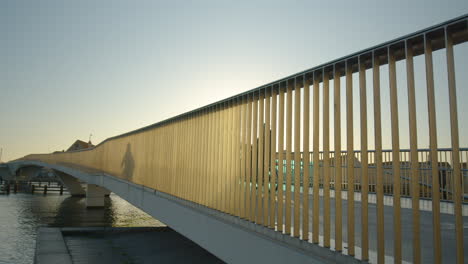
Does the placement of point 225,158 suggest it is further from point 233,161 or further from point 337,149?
point 337,149

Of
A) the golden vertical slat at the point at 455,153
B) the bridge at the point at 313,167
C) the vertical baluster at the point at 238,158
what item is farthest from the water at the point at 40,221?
the golden vertical slat at the point at 455,153

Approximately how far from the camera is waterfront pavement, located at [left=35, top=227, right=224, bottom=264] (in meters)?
15.1

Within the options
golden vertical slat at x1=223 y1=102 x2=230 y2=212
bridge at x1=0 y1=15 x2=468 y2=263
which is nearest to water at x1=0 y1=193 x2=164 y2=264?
bridge at x1=0 y1=15 x2=468 y2=263

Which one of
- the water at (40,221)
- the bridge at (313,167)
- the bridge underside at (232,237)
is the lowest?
the water at (40,221)

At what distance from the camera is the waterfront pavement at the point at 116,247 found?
49.4ft

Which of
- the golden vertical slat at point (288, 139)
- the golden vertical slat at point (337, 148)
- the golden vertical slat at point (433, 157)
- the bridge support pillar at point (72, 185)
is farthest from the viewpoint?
the bridge support pillar at point (72, 185)

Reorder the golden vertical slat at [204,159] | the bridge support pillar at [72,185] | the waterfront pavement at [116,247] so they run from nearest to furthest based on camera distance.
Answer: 1. the golden vertical slat at [204,159]
2. the waterfront pavement at [116,247]
3. the bridge support pillar at [72,185]

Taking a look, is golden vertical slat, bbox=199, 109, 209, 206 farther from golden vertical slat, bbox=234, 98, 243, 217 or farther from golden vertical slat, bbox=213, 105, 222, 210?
golden vertical slat, bbox=234, 98, 243, 217

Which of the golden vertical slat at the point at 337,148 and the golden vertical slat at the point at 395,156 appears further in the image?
the golden vertical slat at the point at 337,148

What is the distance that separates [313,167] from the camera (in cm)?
400

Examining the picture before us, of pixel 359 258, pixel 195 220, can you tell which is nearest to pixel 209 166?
pixel 195 220

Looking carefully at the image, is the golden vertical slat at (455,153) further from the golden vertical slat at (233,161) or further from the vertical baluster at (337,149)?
the golden vertical slat at (233,161)

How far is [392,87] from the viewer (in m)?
3.11

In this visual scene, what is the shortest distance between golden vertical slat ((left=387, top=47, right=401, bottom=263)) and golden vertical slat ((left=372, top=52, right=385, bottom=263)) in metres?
0.11
